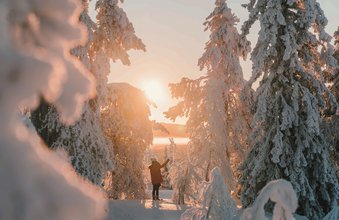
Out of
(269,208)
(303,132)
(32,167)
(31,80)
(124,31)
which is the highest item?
(124,31)

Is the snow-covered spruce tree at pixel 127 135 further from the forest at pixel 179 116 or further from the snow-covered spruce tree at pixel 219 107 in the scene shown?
the snow-covered spruce tree at pixel 219 107

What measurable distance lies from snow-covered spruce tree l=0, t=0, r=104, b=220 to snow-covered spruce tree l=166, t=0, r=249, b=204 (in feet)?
69.7

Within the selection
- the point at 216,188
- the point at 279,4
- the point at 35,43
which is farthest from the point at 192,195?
the point at 35,43

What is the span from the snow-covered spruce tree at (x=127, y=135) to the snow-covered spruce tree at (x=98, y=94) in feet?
10.8

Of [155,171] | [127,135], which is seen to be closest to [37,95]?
[155,171]

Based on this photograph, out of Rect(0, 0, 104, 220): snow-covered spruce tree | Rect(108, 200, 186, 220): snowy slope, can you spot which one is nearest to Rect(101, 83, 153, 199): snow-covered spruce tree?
Rect(108, 200, 186, 220): snowy slope

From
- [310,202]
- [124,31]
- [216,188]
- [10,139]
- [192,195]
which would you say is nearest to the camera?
[10,139]

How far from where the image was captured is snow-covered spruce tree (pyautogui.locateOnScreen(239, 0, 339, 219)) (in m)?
16.0

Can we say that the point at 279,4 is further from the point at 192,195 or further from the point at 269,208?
the point at 192,195

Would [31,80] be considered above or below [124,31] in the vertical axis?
below

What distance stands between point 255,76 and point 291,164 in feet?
11.2

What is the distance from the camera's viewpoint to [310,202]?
52.8 feet

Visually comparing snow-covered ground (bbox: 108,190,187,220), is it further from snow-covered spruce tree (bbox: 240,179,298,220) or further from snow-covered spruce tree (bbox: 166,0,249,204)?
snow-covered spruce tree (bbox: 240,179,298,220)

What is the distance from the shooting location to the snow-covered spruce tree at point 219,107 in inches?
878
